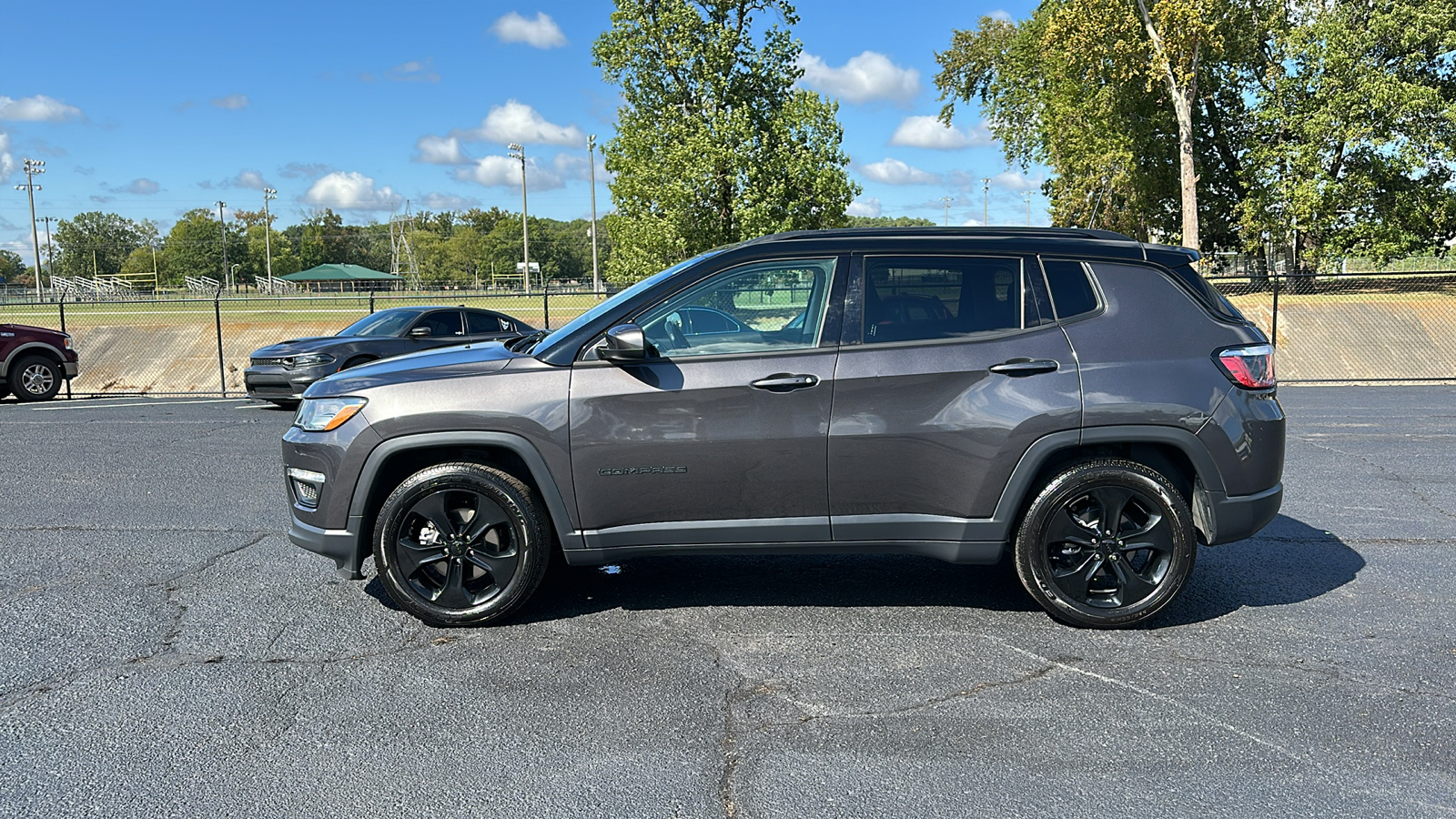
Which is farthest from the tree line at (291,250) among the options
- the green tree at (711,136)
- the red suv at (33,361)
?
the red suv at (33,361)

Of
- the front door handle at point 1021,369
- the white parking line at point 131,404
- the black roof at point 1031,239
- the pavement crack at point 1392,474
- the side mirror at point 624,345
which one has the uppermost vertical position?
the black roof at point 1031,239

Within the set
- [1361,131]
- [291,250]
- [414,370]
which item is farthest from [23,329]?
[291,250]

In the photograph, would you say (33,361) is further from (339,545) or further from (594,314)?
(594,314)

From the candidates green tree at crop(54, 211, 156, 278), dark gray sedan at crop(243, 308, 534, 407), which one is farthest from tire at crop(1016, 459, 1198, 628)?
green tree at crop(54, 211, 156, 278)

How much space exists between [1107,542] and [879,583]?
124 centimetres

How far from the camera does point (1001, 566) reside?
5.63 metres

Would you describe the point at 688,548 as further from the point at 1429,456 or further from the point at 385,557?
the point at 1429,456

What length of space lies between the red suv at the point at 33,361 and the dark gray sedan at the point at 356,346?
3834mm

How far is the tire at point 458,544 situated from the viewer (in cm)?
456

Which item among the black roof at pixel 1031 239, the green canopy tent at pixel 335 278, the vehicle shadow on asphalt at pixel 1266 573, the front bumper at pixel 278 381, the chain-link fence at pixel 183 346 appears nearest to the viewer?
the black roof at pixel 1031 239

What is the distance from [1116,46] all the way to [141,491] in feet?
98.4

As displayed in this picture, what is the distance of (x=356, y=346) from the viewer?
1359cm

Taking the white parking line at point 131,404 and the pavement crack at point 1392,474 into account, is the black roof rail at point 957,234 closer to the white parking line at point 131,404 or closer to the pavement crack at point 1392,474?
the pavement crack at point 1392,474

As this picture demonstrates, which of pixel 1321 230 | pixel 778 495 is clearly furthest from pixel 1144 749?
pixel 1321 230
